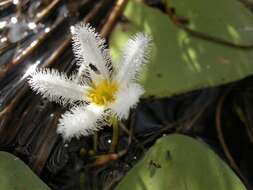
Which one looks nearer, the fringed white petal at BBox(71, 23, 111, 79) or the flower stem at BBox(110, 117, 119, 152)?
the fringed white petal at BBox(71, 23, 111, 79)

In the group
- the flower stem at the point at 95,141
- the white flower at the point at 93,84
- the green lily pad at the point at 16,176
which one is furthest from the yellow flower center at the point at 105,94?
the green lily pad at the point at 16,176

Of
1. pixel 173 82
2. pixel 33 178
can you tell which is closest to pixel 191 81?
pixel 173 82

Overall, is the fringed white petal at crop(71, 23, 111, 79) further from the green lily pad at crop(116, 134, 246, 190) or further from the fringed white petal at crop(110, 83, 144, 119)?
the green lily pad at crop(116, 134, 246, 190)

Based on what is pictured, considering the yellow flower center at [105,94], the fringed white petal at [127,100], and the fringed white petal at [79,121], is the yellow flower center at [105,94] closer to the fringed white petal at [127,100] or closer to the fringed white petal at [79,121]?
the fringed white petal at [79,121]

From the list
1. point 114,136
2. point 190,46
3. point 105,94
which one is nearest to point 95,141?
point 114,136

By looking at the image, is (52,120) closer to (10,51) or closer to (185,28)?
(10,51)

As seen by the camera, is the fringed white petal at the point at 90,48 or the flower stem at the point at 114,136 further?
the flower stem at the point at 114,136

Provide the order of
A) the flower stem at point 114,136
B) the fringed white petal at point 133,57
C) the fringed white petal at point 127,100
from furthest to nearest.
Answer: the flower stem at point 114,136 → the fringed white petal at point 133,57 → the fringed white petal at point 127,100

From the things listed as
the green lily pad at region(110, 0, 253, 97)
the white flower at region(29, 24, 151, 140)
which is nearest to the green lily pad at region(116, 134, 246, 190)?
the white flower at region(29, 24, 151, 140)
